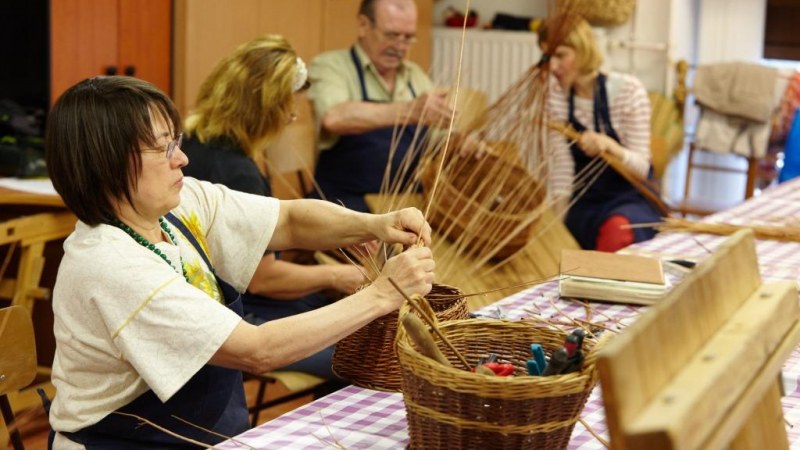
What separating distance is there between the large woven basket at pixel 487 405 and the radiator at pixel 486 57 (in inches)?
184

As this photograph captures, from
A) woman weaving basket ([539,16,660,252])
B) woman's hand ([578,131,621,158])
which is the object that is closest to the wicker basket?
woman weaving basket ([539,16,660,252])

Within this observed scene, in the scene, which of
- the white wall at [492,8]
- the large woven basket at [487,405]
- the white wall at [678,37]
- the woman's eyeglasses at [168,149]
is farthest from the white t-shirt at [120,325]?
the white wall at [492,8]

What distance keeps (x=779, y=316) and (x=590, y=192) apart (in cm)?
293

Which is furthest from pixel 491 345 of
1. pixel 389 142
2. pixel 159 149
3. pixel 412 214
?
pixel 389 142

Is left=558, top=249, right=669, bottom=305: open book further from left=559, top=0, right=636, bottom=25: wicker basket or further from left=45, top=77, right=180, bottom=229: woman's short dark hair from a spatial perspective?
left=559, top=0, right=636, bottom=25: wicker basket

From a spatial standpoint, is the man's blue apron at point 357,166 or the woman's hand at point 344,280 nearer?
the woman's hand at point 344,280

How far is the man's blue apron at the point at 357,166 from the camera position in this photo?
412cm

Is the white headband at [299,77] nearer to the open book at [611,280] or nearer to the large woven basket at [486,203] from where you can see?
the large woven basket at [486,203]

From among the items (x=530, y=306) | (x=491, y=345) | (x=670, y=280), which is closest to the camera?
(x=491, y=345)

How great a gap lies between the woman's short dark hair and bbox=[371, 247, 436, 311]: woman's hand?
441 millimetres

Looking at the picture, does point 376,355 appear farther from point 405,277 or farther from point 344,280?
point 344,280

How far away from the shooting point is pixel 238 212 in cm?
232

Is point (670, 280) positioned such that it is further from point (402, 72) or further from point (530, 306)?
point (402, 72)

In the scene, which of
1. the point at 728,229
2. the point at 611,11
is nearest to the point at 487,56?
the point at 611,11
